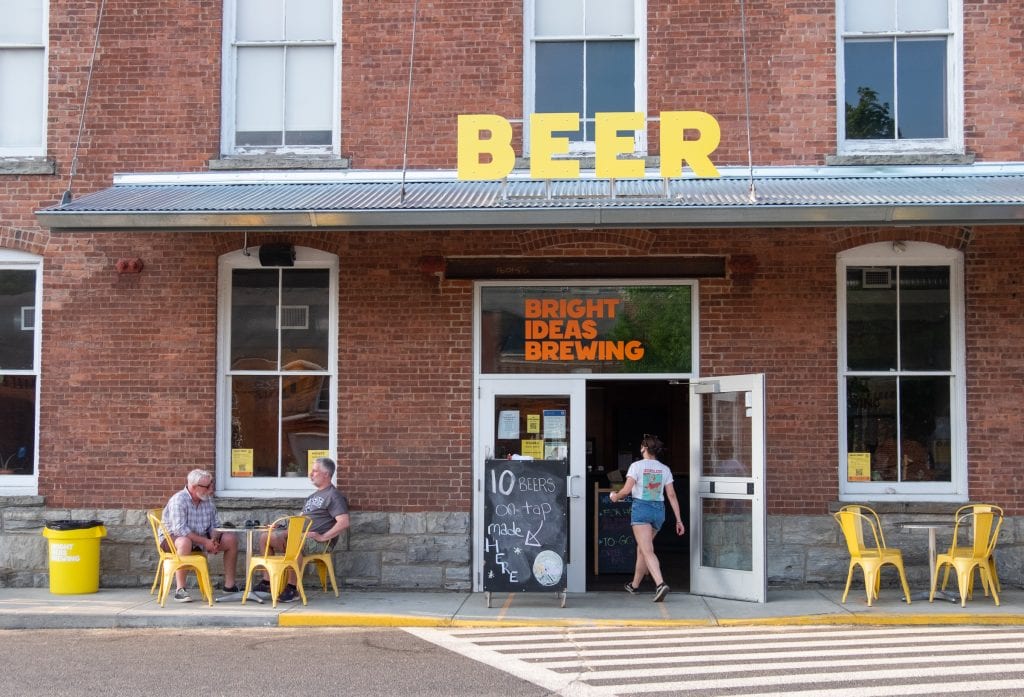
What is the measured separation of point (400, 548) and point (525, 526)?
169cm

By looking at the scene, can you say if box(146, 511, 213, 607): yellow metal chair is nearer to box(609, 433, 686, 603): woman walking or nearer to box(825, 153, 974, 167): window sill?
box(609, 433, 686, 603): woman walking

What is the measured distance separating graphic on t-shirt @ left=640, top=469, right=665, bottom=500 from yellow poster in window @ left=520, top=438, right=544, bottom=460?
47.6 inches

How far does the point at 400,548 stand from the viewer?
11.7 m

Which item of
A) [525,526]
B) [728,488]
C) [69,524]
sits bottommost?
[69,524]

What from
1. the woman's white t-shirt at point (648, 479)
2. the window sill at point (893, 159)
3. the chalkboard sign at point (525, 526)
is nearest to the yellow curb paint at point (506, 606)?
the chalkboard sign at point (525, 526)

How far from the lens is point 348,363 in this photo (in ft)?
39.1

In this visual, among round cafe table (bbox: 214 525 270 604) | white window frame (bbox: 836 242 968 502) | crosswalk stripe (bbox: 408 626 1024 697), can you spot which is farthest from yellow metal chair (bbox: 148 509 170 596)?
white window frame (bbox: 836 242 968 502)

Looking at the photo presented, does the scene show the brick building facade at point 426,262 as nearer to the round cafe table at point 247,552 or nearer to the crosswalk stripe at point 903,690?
the round cafe table at point 247,552

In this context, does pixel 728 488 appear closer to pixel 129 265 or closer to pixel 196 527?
pixel 196 527

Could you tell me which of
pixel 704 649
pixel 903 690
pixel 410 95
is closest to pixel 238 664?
pixel 704 649

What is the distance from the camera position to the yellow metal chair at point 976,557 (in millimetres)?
10539

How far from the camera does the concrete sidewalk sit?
10.1 m

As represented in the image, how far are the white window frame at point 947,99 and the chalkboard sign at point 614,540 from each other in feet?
15.5

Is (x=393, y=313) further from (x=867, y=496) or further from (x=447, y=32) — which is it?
(x=867, y=496)
